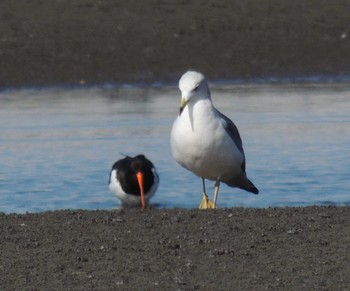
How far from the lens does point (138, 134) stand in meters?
15.0

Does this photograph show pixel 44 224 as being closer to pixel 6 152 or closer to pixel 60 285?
pixel 60 285

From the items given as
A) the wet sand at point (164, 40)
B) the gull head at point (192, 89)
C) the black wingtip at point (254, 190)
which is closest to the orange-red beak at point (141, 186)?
the black wingtip at point (254, 190)

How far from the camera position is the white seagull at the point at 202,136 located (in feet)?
31.3

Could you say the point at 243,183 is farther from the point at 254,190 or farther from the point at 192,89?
the point at 192,89

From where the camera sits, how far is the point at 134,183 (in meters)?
11.1

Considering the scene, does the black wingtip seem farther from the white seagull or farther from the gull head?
the gull head

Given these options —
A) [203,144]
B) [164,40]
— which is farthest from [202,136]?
[164,40]

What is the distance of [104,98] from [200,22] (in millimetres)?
4540

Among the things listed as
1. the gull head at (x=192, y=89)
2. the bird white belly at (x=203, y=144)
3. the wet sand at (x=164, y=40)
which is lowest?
the bird white belly at (x=203, y=144)

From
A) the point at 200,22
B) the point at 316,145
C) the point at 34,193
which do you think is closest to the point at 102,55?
the point at 200,22

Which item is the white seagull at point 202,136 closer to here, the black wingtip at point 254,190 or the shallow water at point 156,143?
the black wingtip at point 254,190

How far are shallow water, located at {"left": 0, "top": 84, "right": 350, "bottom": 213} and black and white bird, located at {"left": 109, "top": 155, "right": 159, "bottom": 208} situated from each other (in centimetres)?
16

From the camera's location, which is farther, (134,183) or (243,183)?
(134,183)

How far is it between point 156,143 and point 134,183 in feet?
10.6
